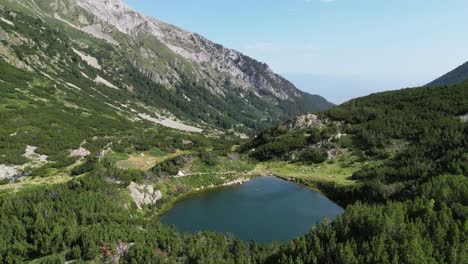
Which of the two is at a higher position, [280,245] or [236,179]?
[236,179]

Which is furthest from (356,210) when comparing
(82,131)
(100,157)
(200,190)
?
(82,131)

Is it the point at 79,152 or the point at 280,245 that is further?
the point at 79,152

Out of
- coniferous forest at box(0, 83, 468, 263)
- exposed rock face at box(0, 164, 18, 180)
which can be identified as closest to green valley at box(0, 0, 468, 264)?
coniferous forest at box(0, 83, 468, 263)

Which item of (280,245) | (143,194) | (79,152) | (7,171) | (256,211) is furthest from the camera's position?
(79,152)

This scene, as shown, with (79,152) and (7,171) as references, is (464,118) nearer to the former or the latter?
(79,152)

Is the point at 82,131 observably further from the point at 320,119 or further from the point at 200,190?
the point at 320,119

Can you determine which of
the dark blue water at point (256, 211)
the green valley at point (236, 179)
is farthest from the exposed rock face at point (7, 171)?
the dark blue water at point (256, 211)

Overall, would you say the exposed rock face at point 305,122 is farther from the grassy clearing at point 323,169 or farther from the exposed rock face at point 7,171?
the exposed rock face at point 7,171

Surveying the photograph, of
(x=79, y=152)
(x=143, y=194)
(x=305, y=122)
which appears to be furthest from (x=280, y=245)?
(x=305, y=122)
